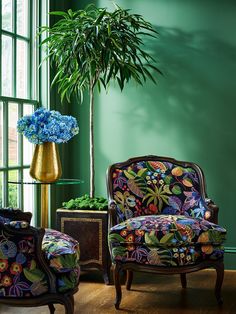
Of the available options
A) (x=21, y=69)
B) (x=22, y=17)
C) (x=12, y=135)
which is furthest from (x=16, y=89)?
(x=22, y=17)

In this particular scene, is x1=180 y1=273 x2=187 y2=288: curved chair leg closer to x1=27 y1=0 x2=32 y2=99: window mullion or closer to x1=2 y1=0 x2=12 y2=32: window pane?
x1=27 y1=0 x2=32 y2=99: window mullion

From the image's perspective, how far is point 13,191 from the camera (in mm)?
4562

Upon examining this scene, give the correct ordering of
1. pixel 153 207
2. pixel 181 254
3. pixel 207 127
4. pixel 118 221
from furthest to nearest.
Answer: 1. pixel 207 127
2. pixel 153 207
3. pixel 118 221
4. pixel 181 254

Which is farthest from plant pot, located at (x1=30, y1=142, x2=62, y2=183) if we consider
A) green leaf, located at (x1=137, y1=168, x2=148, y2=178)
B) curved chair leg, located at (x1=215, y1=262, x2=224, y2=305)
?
curved chair leg, located at (x1=215, y1=262, x2=224, y2=305)

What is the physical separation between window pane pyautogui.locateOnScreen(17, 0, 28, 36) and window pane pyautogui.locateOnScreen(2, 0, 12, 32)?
5.7 inches

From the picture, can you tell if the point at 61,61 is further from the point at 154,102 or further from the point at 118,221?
the point at 118,221

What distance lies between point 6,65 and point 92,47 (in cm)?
64

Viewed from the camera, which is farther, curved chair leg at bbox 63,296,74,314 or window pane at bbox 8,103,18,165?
window pane at bbox 8,103,18,165

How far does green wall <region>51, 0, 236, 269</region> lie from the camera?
5016 millimetres

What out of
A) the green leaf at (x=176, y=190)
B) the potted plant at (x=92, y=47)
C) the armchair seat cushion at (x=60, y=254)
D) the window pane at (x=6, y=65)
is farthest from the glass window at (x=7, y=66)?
the armchair seat cushion at (x=60, y=254)

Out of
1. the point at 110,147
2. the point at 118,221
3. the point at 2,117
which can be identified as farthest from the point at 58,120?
the point at 110,147

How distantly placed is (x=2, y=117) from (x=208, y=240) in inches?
66.0

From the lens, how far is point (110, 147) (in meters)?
5.28

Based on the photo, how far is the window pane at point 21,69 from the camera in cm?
468
